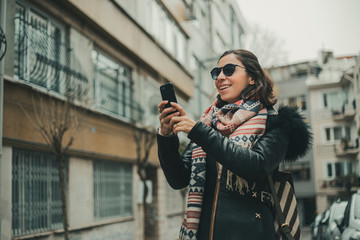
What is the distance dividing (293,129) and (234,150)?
47 centimetres

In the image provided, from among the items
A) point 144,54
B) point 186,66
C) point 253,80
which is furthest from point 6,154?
point 186,66

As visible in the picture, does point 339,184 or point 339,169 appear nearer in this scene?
point 339,184

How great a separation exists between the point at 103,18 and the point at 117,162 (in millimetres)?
4004

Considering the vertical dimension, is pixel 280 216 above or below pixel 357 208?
above

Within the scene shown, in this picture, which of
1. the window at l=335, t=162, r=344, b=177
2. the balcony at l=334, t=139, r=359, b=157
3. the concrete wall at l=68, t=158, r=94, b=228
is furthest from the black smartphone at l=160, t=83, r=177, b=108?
the window at l=335, t=162, r=344, b=177

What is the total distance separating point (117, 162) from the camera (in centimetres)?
1343

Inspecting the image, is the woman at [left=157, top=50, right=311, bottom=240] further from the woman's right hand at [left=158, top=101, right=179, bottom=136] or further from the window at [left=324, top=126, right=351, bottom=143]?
the window at [left=324, top=126, right=351, bottom=143]

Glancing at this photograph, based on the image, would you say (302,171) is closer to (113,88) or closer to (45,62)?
(113,88)

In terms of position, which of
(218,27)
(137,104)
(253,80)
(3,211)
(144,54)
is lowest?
(3,211)

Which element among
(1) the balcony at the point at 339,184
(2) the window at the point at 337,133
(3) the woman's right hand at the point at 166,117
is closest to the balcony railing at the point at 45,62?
(3) the woman's right hand at the point at 166,117

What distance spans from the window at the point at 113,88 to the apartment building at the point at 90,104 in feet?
0.10

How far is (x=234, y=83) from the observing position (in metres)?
2.37

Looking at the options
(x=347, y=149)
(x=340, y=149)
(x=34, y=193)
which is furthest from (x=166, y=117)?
(x=340, y=149)

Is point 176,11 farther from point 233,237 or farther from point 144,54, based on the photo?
point 233,237
